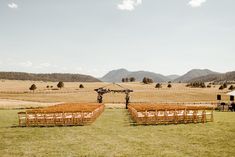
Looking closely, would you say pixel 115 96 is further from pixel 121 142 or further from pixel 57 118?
pixel 121 142

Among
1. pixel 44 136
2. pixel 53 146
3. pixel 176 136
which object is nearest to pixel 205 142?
pixel 176 136

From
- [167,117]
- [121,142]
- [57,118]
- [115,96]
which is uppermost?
[115,96]

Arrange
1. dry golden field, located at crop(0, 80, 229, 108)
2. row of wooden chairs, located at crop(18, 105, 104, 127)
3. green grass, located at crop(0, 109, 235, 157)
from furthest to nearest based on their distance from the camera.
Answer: dry golden field, located at crop(0, 80, 229, 108), row of wooden chairs, located at crop(18, 105, 104, 127), green grass, located at crop(0, 109, 235, 157)

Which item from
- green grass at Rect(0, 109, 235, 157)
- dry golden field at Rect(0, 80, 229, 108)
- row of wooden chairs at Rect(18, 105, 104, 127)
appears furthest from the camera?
dry golden field at Rect(0, 80, 229, 108)

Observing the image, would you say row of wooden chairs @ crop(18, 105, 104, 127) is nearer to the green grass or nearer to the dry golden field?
the green grass

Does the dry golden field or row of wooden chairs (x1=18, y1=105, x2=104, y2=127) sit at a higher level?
the dry golden field

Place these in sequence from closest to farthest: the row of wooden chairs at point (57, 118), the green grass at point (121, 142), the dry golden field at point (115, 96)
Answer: the green grass at point (121, 142), the row of wooden chairs at point (57, 118), the dry golden field at point (115, 96)

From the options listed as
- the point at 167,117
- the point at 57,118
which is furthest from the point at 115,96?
the point at 57,118

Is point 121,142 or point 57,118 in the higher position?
point 57,118

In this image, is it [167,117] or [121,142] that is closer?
[121,142]

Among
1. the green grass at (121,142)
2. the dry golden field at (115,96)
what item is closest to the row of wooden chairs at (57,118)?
the green grass at (121,142)

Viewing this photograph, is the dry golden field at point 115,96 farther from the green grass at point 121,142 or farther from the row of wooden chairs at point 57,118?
the green grass at point 121,142

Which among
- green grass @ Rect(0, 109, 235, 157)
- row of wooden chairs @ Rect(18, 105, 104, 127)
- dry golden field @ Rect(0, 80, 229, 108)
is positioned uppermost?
dry golden field @ Rect(0, 80, 229, 108)

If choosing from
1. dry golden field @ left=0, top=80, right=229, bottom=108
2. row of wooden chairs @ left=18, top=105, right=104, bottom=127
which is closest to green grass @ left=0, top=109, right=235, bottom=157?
row of wooden chairs @ left=18, top=105, right=104, bottom=127
